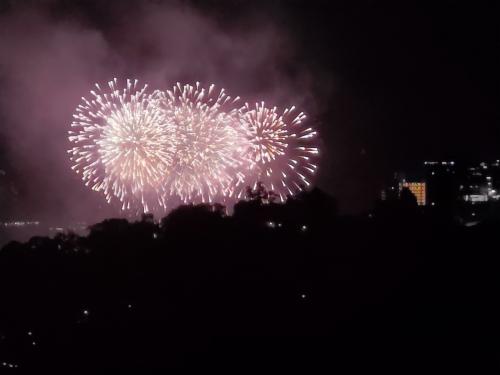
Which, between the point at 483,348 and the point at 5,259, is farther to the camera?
the point at 5,259

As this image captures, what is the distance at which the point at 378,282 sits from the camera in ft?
48.4

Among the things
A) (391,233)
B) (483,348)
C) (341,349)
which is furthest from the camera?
(391,233)

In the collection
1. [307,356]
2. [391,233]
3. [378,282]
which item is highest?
[391,233]

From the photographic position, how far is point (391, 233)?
1641 cm

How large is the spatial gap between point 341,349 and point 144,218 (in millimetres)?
8191

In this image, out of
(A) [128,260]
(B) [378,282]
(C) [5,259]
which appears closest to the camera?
A: (B) [378,282]

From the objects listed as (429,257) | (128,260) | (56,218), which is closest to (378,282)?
(429,257)

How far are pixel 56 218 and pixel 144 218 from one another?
28.5 m

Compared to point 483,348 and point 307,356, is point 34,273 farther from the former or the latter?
point 483,348

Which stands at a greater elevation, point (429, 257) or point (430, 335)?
point (429, 257)

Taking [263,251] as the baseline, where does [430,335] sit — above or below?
below

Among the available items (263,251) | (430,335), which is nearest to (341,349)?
(430,335)

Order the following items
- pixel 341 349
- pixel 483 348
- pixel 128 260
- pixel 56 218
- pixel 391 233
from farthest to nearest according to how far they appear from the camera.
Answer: pixel 56 218 → pixel 128 260 → pixel 391 233 → pixel 341 349 → pixel 483 348

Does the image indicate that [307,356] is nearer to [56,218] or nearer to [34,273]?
[34,273]
